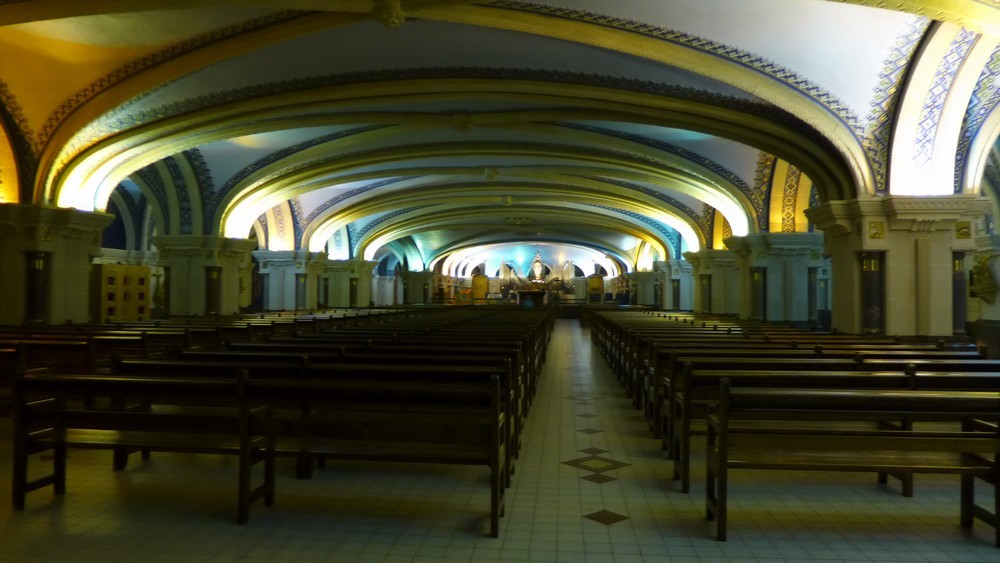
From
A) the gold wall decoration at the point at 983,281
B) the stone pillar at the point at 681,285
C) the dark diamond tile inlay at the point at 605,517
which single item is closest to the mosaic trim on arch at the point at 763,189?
the gold wall decoration at the point at 983,281

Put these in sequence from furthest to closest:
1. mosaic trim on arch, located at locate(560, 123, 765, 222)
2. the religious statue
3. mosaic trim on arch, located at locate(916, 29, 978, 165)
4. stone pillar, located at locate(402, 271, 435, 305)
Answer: the religious statue < stone pillar, located at locate(402, 271, 435, 305) < mosaic trim on arch, located at locate(560, 123, 765, 222) < mosaic trim on arch, located at locate(916, 29, 978, 165)

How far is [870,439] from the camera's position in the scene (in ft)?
10.1

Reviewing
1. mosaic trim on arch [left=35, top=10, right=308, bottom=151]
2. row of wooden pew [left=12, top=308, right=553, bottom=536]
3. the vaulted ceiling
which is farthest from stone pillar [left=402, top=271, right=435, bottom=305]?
row of wooden pew [left=12, top=308, right=553, bottom=536]

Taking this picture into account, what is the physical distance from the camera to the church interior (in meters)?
3.37

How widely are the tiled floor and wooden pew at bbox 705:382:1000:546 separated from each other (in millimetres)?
316

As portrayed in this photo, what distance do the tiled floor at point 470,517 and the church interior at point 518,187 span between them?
21 millimetres

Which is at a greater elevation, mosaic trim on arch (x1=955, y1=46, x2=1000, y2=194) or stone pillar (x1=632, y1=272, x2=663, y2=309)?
mosaic trim on arch (x1=955, y1=46, x2=1000, y2=194)

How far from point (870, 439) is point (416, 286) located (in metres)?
33.0

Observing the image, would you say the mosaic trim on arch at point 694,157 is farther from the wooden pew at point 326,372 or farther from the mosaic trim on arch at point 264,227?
the mosaic trim on arch at point 264,227

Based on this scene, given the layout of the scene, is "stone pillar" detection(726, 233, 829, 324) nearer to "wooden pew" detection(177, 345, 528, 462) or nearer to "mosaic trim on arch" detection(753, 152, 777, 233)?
"mosaic trim on arch" detection(753, 152, 777, 233)

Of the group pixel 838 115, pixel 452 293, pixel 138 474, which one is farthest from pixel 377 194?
pixel 452 293

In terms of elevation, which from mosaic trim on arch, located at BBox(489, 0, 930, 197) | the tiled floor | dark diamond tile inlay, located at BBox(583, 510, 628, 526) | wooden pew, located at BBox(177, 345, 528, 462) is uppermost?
mosaic trim on arch, located at BBox(489, 0, 930, 197)

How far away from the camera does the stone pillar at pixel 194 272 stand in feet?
47.5

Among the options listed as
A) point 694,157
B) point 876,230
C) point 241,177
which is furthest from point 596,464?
point 241,177
